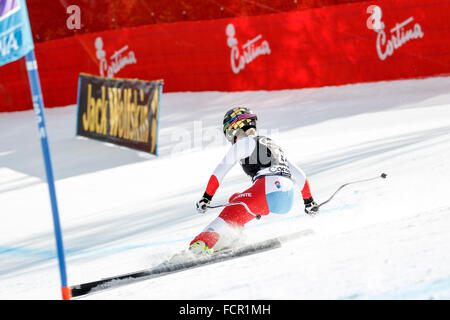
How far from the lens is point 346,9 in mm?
13859

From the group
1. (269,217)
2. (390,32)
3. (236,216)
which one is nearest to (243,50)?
(390,32)

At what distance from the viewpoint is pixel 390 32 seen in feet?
43.7

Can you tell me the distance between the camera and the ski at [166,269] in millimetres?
4531

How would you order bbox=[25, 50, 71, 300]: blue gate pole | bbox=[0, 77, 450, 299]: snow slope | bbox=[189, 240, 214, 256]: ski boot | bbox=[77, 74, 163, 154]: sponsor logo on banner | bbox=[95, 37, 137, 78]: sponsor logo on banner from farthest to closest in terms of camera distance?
1. bbox=[95, 37, 137, 78]: sponsor logo on banner
2. bbox=[77, 74, 163, 154]: sponsor logo on banner
3. bbox=[189, 240, 214, 256]: ski boot
4. bbox=[25, 50, 71, 300]: blue gate pole
5. bbox=[0, 77, 450, 299]: snow slope

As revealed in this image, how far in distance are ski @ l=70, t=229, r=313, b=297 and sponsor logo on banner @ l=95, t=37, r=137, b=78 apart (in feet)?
41.4

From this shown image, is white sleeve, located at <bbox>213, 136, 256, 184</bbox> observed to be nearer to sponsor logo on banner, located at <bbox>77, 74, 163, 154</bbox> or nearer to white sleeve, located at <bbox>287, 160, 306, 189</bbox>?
white sleeve, located at <bbox>287, 160, 306, 189</bbox>

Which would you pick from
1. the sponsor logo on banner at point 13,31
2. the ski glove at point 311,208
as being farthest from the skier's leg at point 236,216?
the sponsor logo on banner at point 13,31

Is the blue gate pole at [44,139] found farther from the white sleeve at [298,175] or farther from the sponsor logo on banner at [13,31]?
the white sleeve at [298,175]

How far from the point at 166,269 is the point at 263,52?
36.0 feet

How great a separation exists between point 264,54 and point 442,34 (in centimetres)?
432

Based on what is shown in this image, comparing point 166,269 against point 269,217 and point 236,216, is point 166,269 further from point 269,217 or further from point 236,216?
point 269,217

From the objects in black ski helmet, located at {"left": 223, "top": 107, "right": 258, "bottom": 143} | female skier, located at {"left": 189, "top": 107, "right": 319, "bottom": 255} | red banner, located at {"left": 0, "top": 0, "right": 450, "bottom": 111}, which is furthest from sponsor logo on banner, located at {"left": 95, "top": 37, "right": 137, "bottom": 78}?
female skier, located at {"left": 189, "top": 107, "right": 319, "bottom": 255}

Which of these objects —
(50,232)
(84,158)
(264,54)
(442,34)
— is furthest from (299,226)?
(264,54)

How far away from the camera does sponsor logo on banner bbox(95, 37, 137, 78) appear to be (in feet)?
55.4
